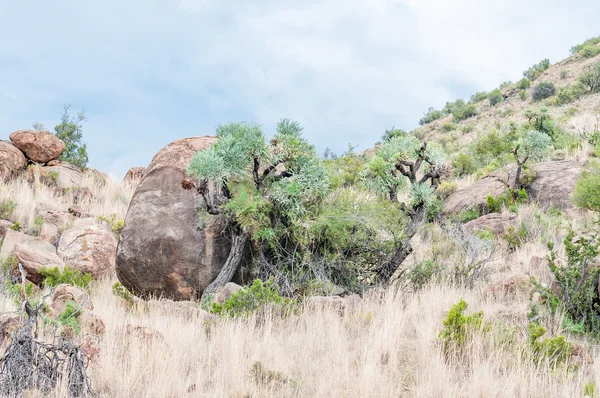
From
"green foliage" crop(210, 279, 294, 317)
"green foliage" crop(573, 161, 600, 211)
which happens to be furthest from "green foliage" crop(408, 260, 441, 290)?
"green foliage" crop(210, 279, 294, 317)

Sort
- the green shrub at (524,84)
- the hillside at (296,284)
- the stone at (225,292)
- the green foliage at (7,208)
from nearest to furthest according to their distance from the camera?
1. the hillside at (296,284)
2. the stone at (225,292)
3. the green foliage at (7,208)
4. the green shrub at (524,84)

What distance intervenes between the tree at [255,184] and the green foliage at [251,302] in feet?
4.26

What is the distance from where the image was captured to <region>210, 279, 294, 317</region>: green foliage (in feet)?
20.7

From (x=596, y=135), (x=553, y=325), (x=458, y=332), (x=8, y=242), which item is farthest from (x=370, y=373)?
(x=596, y=135)

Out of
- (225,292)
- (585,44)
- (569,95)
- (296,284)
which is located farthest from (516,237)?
(585,44)

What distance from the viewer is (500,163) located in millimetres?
18719

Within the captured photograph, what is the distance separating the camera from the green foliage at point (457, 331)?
16.8ft

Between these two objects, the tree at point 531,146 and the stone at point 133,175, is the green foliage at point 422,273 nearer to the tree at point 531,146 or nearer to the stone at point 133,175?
the tree at point 531,146

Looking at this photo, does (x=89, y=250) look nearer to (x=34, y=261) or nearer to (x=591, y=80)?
(x=34, y=261)

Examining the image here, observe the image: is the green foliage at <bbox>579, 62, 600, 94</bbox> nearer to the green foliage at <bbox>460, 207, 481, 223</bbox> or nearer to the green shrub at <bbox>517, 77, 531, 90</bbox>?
the green shrub at <bbox>517, 77, 531, 90</bbox>

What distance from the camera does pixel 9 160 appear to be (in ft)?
53.6

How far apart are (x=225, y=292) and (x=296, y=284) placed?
1.10 metres

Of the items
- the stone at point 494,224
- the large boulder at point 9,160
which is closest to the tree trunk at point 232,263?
the stone at point 494,224

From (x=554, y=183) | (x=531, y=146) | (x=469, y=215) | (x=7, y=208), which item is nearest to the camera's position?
(x=7, y=208)
